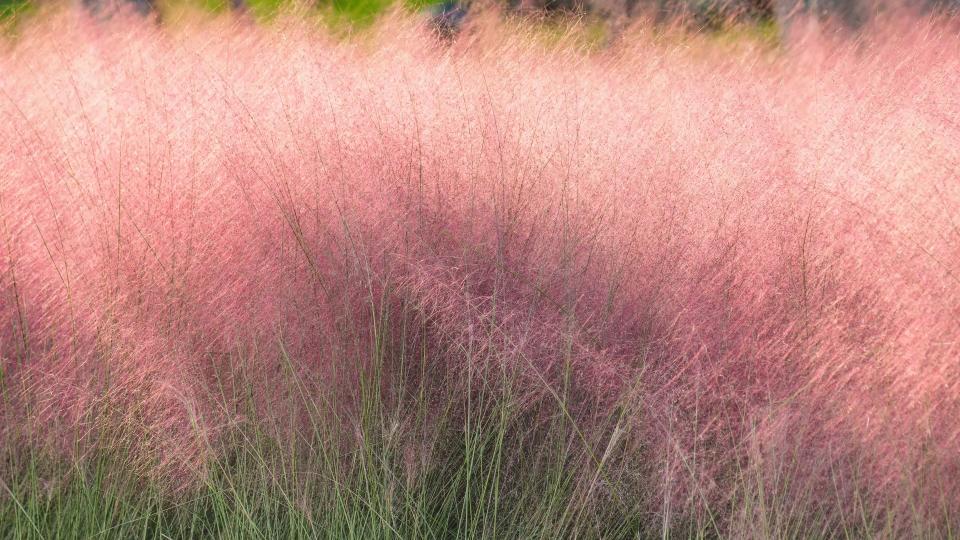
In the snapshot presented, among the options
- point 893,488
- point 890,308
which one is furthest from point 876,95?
point 893,488

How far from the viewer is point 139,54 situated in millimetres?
3115

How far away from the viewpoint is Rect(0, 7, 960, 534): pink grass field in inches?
81.3

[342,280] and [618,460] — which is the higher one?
[342,280]

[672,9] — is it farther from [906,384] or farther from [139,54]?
[906,384]

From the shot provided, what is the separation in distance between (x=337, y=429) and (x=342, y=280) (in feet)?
1.14

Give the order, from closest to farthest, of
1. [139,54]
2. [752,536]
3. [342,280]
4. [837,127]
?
[752,536] → [342,280] → [837,127] → [139,54]

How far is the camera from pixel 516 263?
239cm

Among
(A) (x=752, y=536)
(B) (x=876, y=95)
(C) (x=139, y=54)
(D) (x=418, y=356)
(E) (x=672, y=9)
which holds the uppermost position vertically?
(C) (x=139, y=54)

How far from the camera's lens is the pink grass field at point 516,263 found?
2064 mm

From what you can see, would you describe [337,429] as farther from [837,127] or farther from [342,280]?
[837,127]

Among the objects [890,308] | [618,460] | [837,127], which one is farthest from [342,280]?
[837,127]

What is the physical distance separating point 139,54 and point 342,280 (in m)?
1.28

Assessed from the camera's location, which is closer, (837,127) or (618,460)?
(618,460)

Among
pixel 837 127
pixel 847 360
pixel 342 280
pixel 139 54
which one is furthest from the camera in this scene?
pixel 139 54
